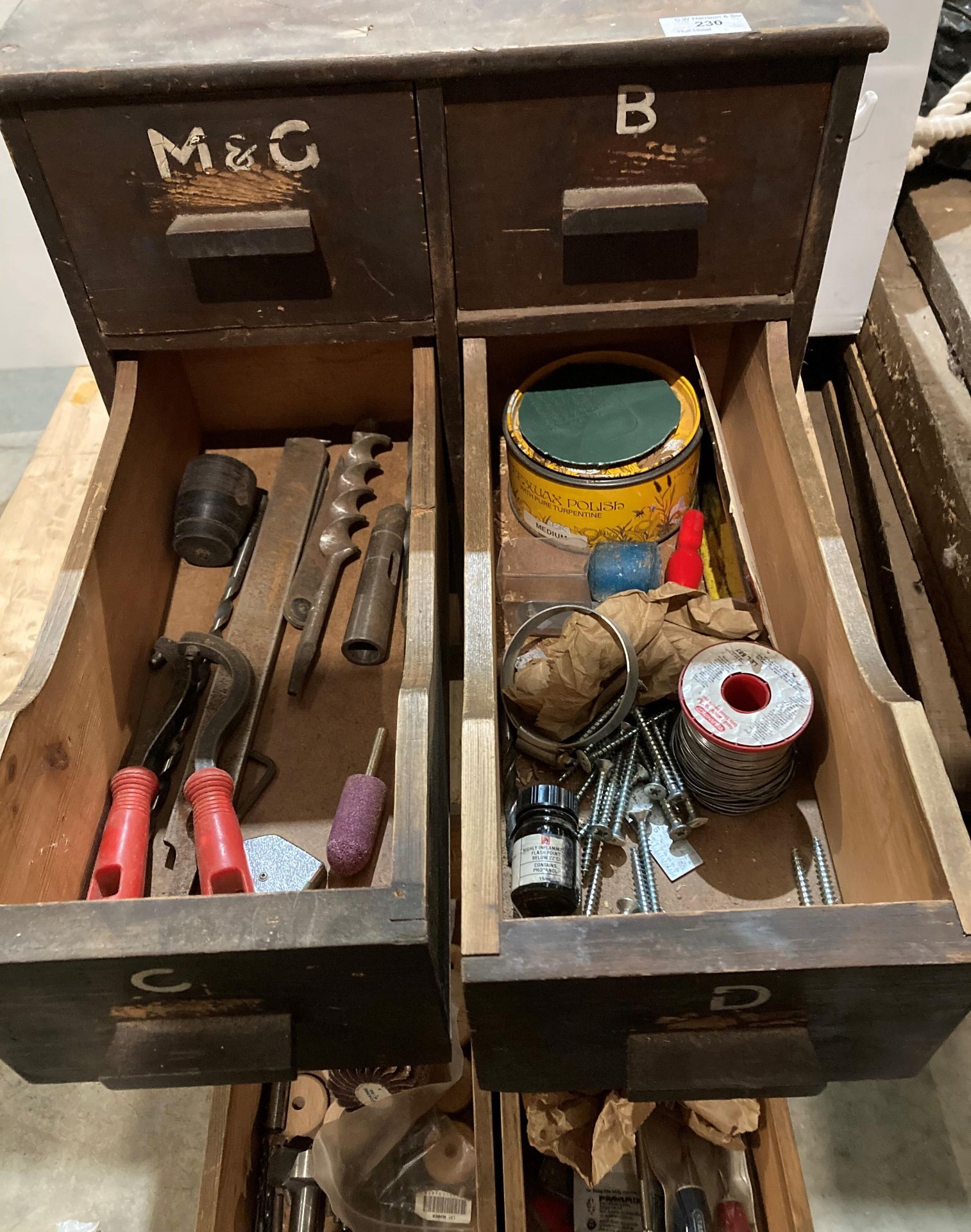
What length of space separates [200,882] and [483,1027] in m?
0.28

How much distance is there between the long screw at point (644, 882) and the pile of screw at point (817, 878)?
12 cm

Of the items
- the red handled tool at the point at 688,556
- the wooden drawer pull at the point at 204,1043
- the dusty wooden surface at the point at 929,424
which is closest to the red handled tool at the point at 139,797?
the wooden drawer pull at the point at 204,1043

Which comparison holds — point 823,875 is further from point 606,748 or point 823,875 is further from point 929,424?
point 929,424

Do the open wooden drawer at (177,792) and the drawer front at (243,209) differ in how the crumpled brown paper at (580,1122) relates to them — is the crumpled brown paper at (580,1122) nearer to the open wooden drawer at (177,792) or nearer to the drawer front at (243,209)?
the open wooden drawer at (177,792)

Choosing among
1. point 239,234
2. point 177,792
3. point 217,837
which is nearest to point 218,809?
point 217,837

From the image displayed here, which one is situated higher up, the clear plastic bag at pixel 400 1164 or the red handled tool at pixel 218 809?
the red handled tool at pixel 218 809

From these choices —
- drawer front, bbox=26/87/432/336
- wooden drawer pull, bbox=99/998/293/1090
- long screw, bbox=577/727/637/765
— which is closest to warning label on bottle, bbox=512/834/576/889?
long screw, bbox=577/727/637/765

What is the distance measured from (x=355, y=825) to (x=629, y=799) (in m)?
0.25

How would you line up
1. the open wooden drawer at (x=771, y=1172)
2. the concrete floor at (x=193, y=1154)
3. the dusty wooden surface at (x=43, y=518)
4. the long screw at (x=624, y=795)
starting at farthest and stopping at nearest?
the dusty wooden surface at (x=43, y=518) → the concrete floor at (x=193, y=1154) → the open wooden drawer at (x=771, y=1172) → the long screw at (x=624, y=795)

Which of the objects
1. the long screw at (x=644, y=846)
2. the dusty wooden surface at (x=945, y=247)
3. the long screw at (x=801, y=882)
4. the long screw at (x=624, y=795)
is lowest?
the long screw at (x=801, y=882)

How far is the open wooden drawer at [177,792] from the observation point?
23.5 inches

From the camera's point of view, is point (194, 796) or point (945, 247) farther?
point (945, 247)

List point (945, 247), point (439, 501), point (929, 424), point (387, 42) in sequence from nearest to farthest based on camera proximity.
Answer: point (387, 42)
point (439, 501)
point (929, 424)
point (945, 247)

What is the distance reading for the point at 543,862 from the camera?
29.7 inches
